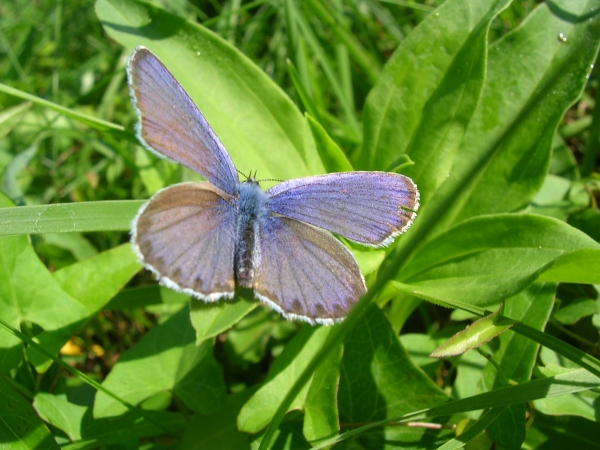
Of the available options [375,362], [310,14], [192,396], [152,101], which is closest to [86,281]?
[192,396]

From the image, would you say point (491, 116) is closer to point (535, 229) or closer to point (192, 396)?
point (535, 229)

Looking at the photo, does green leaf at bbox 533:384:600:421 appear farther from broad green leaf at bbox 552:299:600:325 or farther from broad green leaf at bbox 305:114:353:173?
broad green leaf at bbox 305:114:353:173

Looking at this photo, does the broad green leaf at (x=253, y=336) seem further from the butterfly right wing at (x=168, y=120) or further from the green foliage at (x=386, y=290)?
the butterfly right wing at (x=168, y=120)

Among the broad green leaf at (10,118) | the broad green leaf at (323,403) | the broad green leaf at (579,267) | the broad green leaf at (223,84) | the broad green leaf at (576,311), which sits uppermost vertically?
the broad green leaf at (223,84)

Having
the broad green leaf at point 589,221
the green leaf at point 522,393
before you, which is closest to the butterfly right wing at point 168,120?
the green leaf at point 522,393

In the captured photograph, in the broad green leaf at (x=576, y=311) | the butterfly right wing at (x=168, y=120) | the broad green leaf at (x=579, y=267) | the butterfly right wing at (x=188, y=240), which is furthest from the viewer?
the broad green leaf at (x=576, y=311)

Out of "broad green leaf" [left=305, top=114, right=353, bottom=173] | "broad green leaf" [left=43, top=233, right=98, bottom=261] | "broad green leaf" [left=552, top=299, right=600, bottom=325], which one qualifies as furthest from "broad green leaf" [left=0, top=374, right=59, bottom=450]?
"broad green leaf" [left=552, top=299, right=600, bottom=325]

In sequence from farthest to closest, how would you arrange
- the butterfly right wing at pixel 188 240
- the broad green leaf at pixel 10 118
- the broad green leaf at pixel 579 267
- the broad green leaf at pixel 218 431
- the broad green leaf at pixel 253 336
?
the broad green leaf at pixel 10 118 < the broad green leaf at pixel 253 336 < the broad green leaf at pixel 218 431 < the butterfly right wing at pixel 188 240 < the broad green leaf at pixel 579 267
